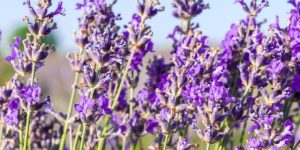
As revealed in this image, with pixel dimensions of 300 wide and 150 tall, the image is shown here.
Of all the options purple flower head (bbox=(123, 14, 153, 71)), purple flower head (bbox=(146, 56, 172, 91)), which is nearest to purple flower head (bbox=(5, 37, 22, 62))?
purple flower head (bbox=(123, 14, 153, 71))

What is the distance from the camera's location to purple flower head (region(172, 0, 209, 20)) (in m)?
2.81

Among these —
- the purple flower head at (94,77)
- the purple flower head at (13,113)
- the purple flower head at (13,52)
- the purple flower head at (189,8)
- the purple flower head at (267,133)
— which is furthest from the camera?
the purple flower head at (189,8)

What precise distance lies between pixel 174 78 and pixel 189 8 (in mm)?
598

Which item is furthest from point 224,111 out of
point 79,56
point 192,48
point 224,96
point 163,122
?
point 79,56

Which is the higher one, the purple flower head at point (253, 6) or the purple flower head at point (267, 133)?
the purple flower head at point (253, 6)

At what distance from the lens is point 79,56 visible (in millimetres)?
2549

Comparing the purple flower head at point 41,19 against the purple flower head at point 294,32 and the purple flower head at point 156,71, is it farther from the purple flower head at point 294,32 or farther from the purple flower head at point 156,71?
the purple flower head at point 294,32

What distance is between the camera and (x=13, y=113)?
8.27ft

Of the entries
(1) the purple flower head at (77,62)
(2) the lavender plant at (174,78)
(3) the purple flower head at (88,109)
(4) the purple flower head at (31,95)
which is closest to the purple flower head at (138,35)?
(2) the lavender plant at (174,78)

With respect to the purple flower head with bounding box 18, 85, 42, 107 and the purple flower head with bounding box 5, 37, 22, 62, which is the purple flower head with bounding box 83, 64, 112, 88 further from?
the purple flower head with bounding box 5, 37, 22, 62

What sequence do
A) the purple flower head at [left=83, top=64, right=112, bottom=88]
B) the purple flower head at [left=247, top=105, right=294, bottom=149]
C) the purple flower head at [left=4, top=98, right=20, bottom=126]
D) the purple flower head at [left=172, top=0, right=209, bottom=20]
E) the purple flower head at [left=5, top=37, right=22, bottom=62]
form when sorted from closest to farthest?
the purple flower head at [left=247, top=105, right=294, bottom=149], the purple flower head at [left=83, top=64, right=112, bottom=88], the purple flower head at [left=4, top=98, right=20, bottom=126], the purple flower head at [left=5, top=37, right=22, bottom=62], the purple flower head at [left=172, top=0, right=209, bottom=20]

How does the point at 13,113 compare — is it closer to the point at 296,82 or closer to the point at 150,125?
the point at 150,125

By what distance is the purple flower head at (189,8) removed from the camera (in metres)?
2.81

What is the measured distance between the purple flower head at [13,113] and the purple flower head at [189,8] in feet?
2.79
